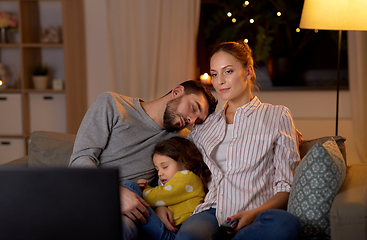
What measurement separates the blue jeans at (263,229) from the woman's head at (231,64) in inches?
24.0

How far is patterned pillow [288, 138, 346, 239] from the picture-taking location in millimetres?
1232

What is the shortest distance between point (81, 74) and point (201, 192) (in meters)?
2.29

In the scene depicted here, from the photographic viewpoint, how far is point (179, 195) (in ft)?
4.99

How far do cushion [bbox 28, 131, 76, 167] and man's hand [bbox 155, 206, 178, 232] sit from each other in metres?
0.59

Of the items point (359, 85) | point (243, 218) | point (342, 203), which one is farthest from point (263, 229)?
point (359, 85)

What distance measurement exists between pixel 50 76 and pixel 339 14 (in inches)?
105

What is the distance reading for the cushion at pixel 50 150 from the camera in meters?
1.84

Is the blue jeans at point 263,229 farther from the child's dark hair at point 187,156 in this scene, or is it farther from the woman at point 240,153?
the child's dark hair at point 187,156

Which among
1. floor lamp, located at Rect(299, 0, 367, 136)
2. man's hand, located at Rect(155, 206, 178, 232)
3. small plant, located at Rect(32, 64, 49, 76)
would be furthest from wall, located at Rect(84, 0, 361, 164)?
man's hand, located at Rect(155, 206, 178, 232)

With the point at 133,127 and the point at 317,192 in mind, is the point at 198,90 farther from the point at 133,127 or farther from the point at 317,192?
the point at 317,192

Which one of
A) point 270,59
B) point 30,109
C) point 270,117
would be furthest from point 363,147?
point 30,109

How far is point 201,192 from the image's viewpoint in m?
1.57

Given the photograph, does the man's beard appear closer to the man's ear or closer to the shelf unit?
the man's ear

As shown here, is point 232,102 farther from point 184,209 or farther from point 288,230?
point 288,230
